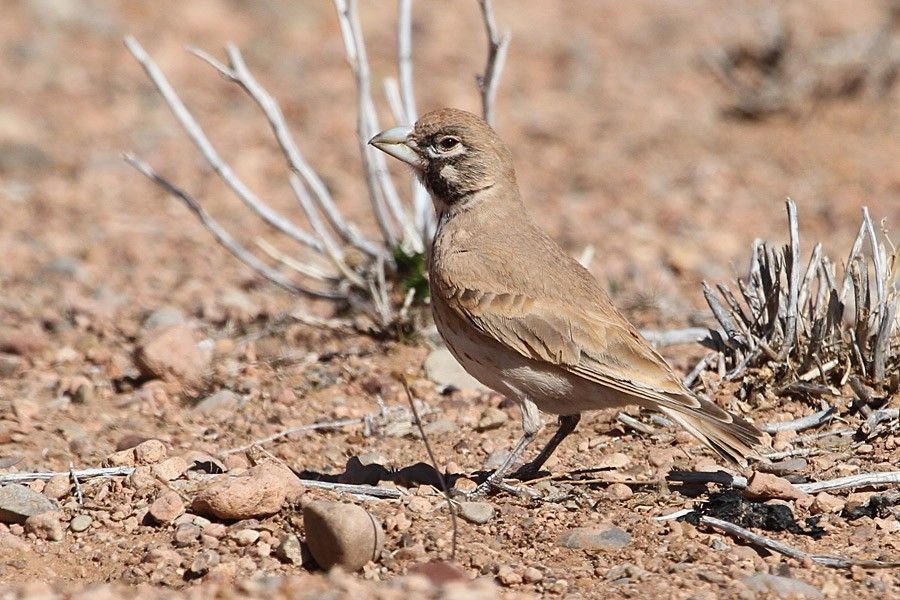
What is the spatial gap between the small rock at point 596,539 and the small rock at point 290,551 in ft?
2.69

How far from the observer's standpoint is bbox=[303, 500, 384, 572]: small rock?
3857 mm

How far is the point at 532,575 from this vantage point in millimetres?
3885

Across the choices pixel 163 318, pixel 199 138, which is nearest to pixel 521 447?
pixel 199 138

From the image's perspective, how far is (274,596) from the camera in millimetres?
3297

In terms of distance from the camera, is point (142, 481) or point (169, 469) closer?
point (142, 481)

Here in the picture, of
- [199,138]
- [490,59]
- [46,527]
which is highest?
[490,59]

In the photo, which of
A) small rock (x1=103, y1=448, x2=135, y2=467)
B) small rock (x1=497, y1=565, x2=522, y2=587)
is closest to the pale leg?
small rock (x1=497, y1=565, x2=522, y2=587)

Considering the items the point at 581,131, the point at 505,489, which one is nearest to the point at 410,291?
the point at 505,489

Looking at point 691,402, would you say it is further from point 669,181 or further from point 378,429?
point 669,181

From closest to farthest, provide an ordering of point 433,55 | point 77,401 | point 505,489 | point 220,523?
→ 1. point 220,523
2. point 505,489
3. point 77,401
4. point 433,55

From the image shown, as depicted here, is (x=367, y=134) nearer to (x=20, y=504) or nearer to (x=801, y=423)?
(x=801, y=423)

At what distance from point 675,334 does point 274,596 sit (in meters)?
3.22

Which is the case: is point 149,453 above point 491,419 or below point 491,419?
below

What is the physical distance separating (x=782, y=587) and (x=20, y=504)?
2.44 meters
